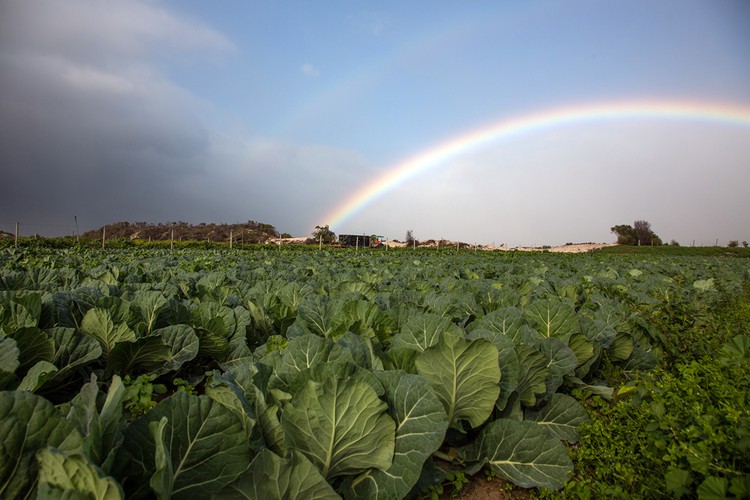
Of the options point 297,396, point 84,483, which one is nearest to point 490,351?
point 297,396

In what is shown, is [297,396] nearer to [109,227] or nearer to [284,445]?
[284,445]

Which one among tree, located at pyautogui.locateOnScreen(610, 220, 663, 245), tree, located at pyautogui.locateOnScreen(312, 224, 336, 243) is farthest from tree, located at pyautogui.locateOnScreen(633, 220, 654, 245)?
tree, located at pyautogui.locateOnScreen(312, 224, 336, 243)

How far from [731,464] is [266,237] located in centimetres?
7499

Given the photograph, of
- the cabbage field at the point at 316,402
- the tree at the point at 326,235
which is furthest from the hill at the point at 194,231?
the cabbage field at the point at 316,402

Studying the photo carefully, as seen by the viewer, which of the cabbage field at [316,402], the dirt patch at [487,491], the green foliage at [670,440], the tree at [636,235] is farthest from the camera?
the tree at [636,235]

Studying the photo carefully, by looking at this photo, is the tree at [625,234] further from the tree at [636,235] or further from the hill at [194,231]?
the hill at [194,231]

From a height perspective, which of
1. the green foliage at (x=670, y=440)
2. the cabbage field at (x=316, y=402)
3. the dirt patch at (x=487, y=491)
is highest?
the cabbage field at (x=316, y=402)

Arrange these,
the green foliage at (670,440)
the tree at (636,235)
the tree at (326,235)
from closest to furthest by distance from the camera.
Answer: the green foliage at (670,440) → the tree at (326,235) → the tree at (636,235)

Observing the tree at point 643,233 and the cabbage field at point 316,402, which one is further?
the tree at point 643,233

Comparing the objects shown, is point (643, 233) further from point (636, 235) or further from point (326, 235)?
point (326, 235)

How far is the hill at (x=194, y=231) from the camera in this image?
7125 centimetres

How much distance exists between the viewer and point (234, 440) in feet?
4.42

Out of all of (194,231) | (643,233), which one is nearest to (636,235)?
(643,233)

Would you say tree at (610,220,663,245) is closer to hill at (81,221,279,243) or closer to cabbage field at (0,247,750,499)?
hill at (81,221,279,243)
